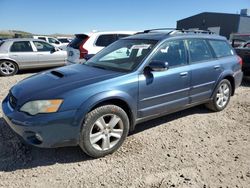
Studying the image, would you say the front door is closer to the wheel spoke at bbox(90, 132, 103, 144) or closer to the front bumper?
the wheel spoke at bbox(90, 132, 103, 144)

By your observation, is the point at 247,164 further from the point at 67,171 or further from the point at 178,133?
the point at 67,171

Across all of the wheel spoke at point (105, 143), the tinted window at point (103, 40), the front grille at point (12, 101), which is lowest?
the wheel spoke at point (105, 143)

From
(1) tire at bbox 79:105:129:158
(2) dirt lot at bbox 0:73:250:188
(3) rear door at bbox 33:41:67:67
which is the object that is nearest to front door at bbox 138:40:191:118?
(1) tire at bbox 79:105:129:158

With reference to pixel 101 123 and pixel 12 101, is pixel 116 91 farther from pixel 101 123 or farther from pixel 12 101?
pixel 12 101

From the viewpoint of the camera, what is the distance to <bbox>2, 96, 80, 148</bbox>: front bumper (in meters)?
2.85

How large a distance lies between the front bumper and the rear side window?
3.33 metres

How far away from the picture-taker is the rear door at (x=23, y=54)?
9.22m

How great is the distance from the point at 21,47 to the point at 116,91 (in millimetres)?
7507

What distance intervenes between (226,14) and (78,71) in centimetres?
3456

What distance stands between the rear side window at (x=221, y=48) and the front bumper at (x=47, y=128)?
333 centimetres

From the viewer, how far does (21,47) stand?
9422 mm

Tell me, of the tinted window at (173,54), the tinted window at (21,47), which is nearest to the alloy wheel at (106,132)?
the tinted window at (173,54)

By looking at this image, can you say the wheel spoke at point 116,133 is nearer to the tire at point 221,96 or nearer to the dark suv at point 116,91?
the dark suv at point 116,91

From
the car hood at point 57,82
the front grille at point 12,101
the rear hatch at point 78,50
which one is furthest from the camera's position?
the rear hatch at point 78,50
